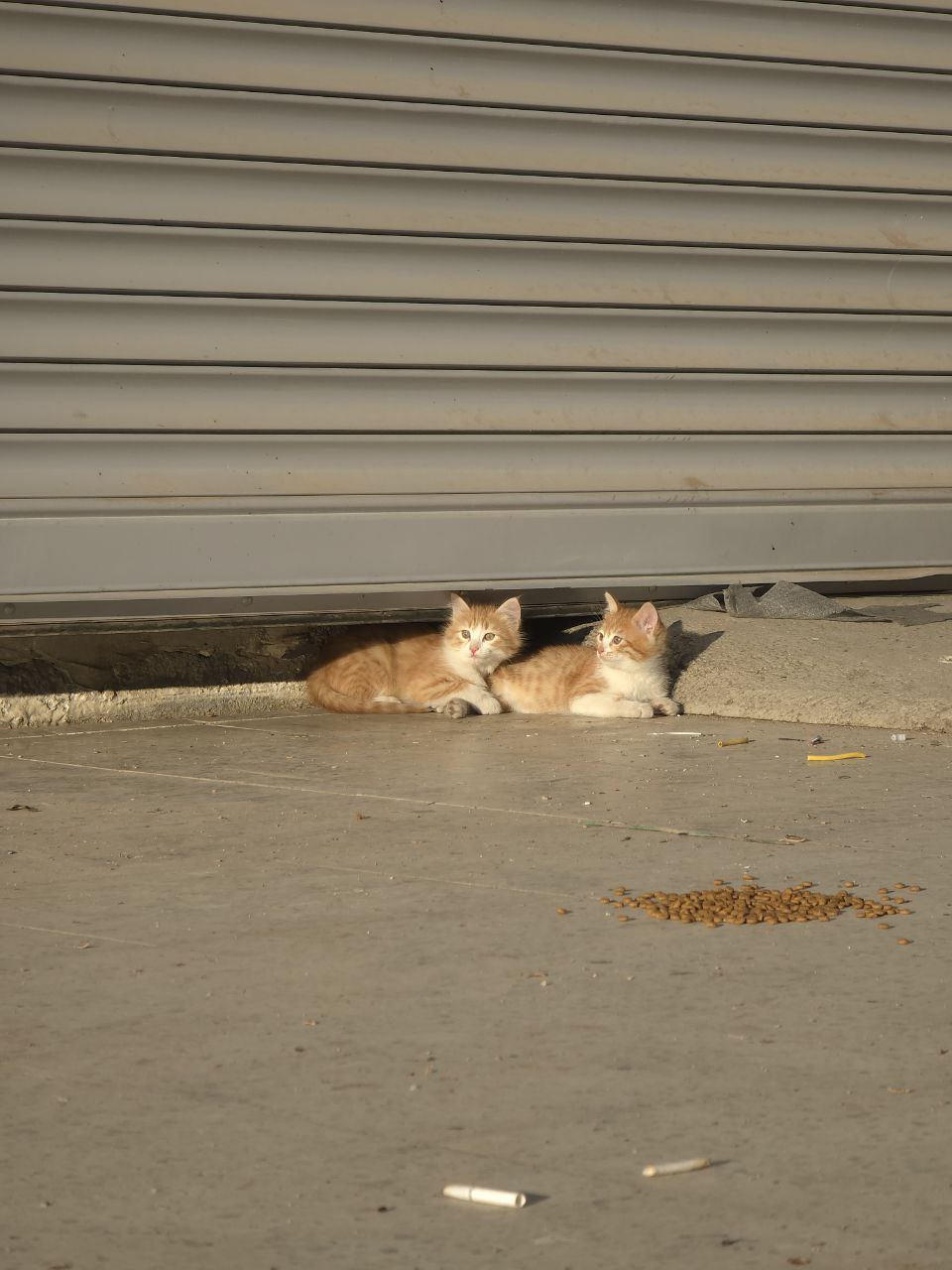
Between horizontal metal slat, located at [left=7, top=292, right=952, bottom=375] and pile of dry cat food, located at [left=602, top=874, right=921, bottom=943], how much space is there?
3.02 metres

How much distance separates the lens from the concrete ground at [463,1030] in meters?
2.21

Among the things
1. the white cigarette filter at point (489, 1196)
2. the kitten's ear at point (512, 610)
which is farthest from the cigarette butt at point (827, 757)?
the white cigarette filter at point (489, 1196)

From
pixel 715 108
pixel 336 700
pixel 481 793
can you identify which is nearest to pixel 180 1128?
pixel 481 793

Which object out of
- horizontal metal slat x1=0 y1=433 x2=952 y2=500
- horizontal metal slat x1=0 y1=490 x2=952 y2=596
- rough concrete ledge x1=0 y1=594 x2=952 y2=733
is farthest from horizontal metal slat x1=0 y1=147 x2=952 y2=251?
rough concrete ledge x1=0 y1=594 x2=952 y2=733

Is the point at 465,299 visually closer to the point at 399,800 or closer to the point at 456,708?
the point at 456,708

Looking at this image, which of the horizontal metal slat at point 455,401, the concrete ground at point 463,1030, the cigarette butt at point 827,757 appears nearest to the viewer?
the concrete ground at point 463,1030

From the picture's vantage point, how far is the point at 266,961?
130 inches

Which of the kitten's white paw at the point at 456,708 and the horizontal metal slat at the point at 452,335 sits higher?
the horizontal metal slat at the point at 452,335

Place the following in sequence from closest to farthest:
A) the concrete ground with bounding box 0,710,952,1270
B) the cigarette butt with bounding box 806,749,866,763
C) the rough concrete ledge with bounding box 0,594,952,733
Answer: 1. the concrete ground with bounding box 0,710,952,1270
2. the cigarette butt with bounding box 806,749,866,763
3. the rough concrete ledge with bounding box 0,594,952,733

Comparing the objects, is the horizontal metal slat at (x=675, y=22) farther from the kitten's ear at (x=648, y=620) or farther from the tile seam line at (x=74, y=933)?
the tile seam line at (x=74, y=933)

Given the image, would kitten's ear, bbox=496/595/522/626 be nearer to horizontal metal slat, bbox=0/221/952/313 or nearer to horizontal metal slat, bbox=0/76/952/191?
horizontal metal slat, bbox=0/221/952/313

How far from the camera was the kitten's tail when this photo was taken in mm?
6668

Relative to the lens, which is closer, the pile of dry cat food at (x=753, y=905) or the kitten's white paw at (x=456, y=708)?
the pile of dry cat food at (x=753, y=905)

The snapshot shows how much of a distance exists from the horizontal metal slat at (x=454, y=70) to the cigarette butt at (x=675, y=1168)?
4497mm
